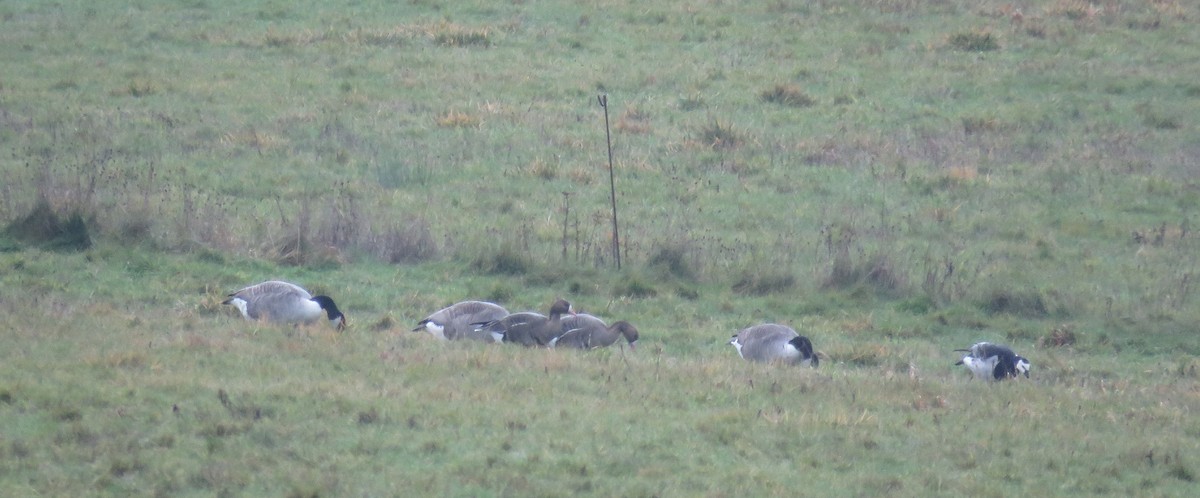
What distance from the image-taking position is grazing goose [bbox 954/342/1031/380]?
1075 cm

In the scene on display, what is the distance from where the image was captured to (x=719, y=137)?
795 inches

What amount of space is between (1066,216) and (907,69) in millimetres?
7757

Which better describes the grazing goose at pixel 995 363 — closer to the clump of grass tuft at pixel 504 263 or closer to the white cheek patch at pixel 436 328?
the white cheek patch at pixel 436 328

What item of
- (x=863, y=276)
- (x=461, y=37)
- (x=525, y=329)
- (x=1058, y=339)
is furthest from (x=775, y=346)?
(x=461, y=37)

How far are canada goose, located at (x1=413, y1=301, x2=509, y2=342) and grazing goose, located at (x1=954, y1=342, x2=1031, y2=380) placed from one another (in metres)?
4.36

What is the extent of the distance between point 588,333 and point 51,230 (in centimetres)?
665

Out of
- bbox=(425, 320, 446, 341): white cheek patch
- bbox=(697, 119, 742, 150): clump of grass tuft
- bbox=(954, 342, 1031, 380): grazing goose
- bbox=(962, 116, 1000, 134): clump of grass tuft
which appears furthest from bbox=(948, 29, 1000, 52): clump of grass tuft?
bbox=(425, 320, 446, 341): white cheek patch

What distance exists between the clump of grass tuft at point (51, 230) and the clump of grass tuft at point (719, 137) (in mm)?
9997

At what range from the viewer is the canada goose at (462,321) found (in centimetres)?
1111

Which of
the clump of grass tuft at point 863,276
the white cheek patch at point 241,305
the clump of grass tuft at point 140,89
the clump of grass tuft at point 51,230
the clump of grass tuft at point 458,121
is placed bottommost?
the clump of grass tuft at point 863,276

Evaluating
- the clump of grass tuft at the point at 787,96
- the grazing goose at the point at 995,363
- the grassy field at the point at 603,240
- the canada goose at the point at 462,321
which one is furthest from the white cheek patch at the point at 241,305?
the clump of grass tuft at the point at 787,96

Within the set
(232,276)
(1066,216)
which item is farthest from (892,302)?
(232,276)

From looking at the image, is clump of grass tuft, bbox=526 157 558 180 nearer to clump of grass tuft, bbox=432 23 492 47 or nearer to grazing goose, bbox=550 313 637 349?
grazing goose, bbox=550 313 637 349

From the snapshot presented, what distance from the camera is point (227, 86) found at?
875 inches
